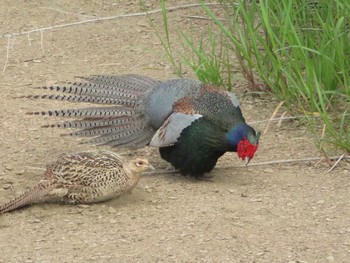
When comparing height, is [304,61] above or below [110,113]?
above

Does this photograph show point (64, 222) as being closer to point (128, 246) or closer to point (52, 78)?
point (128, 246)

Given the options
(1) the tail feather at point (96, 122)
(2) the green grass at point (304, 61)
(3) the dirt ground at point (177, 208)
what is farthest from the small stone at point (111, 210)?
(2) the green grass at point (304, 61)

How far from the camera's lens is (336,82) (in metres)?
6.70

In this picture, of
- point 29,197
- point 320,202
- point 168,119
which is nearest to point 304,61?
point 168,119

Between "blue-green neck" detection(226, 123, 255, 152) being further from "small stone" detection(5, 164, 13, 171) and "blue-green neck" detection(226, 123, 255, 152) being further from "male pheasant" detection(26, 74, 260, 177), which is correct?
"small stone" detection(5, 164, 13, 171)

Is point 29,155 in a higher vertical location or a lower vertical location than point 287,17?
lower

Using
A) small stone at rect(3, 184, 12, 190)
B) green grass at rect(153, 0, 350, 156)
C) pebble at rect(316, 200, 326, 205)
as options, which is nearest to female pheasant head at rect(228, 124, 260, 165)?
green grass at rect(153, 0, 350, 156)

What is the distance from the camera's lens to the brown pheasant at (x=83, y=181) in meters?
5.61

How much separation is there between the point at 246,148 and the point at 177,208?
2.13 ft

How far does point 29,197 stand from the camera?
558cm

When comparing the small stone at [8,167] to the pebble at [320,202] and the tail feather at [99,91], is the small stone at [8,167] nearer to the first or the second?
the tail feather at [99,91]

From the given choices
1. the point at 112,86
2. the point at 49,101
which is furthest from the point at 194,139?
the point at 49,101

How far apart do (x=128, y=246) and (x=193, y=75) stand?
2.86 meters

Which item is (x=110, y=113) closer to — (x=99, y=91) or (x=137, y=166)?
(x=99, y=91)
